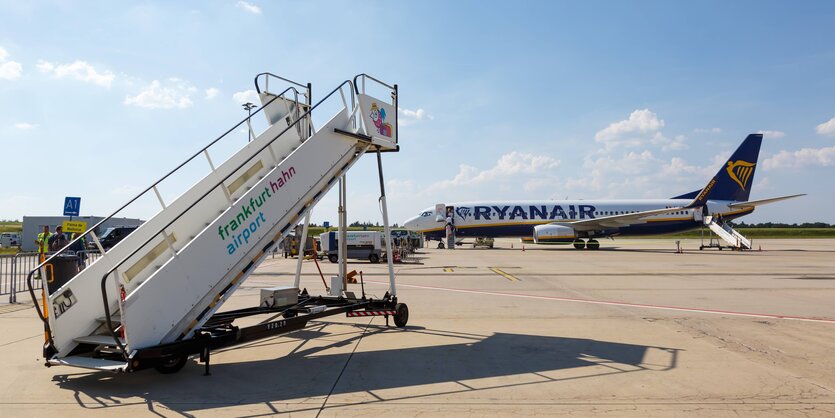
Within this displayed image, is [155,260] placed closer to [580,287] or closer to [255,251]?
[255,251]

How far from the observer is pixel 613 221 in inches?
1674

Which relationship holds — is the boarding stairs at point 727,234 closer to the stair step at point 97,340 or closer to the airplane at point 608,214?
the airplane at point 608,214

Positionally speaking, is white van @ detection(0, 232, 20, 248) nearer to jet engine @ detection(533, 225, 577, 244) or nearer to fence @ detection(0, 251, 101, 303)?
fence @ detection(0, 251, 101, 303)

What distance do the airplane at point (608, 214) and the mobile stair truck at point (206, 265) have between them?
115ft

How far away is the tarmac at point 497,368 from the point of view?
5480 mm

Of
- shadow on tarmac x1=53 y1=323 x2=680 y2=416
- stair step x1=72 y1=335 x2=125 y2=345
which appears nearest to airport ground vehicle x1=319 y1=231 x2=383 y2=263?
shadow on tarmac x1=53 y1=323 x2=680 y2=416

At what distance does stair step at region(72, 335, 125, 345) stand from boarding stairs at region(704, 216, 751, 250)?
46698 mm

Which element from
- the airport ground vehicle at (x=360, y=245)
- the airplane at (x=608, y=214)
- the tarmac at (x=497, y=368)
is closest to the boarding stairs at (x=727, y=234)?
the airplane at (x=608, y=214)

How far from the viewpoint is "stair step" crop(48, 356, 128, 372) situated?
234 inches

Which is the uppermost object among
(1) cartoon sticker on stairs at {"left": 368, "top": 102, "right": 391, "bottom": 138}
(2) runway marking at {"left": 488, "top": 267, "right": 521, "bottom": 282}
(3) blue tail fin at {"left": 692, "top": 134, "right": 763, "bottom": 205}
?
(3) blue tail fin at {"left": 692, "top": 134, "right": 763, "bottom": 205}

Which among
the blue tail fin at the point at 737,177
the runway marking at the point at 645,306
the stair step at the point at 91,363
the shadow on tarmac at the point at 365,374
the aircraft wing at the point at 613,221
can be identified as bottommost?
the shadow on tarmac at the point at 365,374

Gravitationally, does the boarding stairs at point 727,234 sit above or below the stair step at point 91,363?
above

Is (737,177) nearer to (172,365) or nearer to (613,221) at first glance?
(613,221)

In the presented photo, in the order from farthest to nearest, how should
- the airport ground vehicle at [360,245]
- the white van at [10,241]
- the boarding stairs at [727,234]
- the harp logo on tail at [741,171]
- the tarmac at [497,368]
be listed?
1. the white van at [10,241]
2. the harp logo on tail at [741,171]
3. the boarding stairs at [727,234]
4. the airport ground vehicle at [360,245]
5. the tarmac at [497,368]
